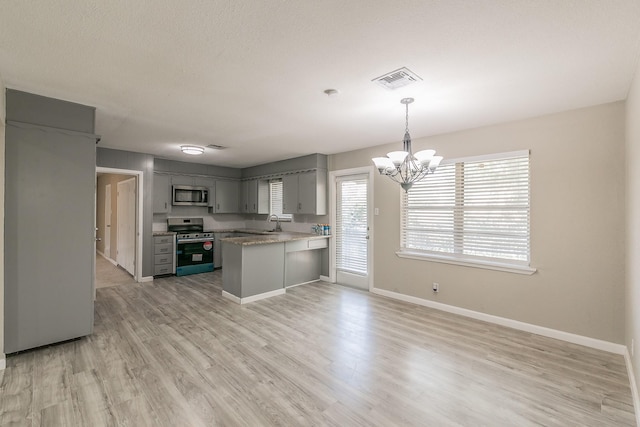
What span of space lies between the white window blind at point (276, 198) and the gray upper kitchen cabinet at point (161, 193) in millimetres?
2233

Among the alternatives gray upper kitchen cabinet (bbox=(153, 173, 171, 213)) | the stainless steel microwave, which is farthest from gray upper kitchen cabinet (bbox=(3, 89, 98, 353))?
the stainless steel microwave

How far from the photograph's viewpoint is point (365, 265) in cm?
521

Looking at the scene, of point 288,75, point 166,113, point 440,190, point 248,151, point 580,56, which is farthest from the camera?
point 248,151

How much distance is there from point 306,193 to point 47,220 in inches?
151

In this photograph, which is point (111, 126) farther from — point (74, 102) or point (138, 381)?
point (138, 381)

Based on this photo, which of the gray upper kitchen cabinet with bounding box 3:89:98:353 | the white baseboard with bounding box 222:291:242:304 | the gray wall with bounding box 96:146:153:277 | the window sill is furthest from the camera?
the gray wall with bounding box 96:146:153:277

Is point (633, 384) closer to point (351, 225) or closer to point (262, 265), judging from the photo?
point (351, 225)

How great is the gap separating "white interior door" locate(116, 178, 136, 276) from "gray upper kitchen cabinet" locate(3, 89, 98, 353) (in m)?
2.93

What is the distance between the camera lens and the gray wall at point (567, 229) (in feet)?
9.68

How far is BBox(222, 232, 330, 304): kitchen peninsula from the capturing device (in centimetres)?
446

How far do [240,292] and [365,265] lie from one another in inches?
86.3

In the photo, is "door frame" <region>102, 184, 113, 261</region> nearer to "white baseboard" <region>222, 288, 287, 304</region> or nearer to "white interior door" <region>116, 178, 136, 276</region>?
"white interior door" <region>116, 178, 136, 276</region>

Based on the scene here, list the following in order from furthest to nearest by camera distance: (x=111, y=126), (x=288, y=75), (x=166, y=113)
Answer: (x=111, y=126)
(x=166, y=113)
(x=288, y=75)

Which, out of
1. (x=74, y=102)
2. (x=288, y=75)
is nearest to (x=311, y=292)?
(x=288, y=75)
